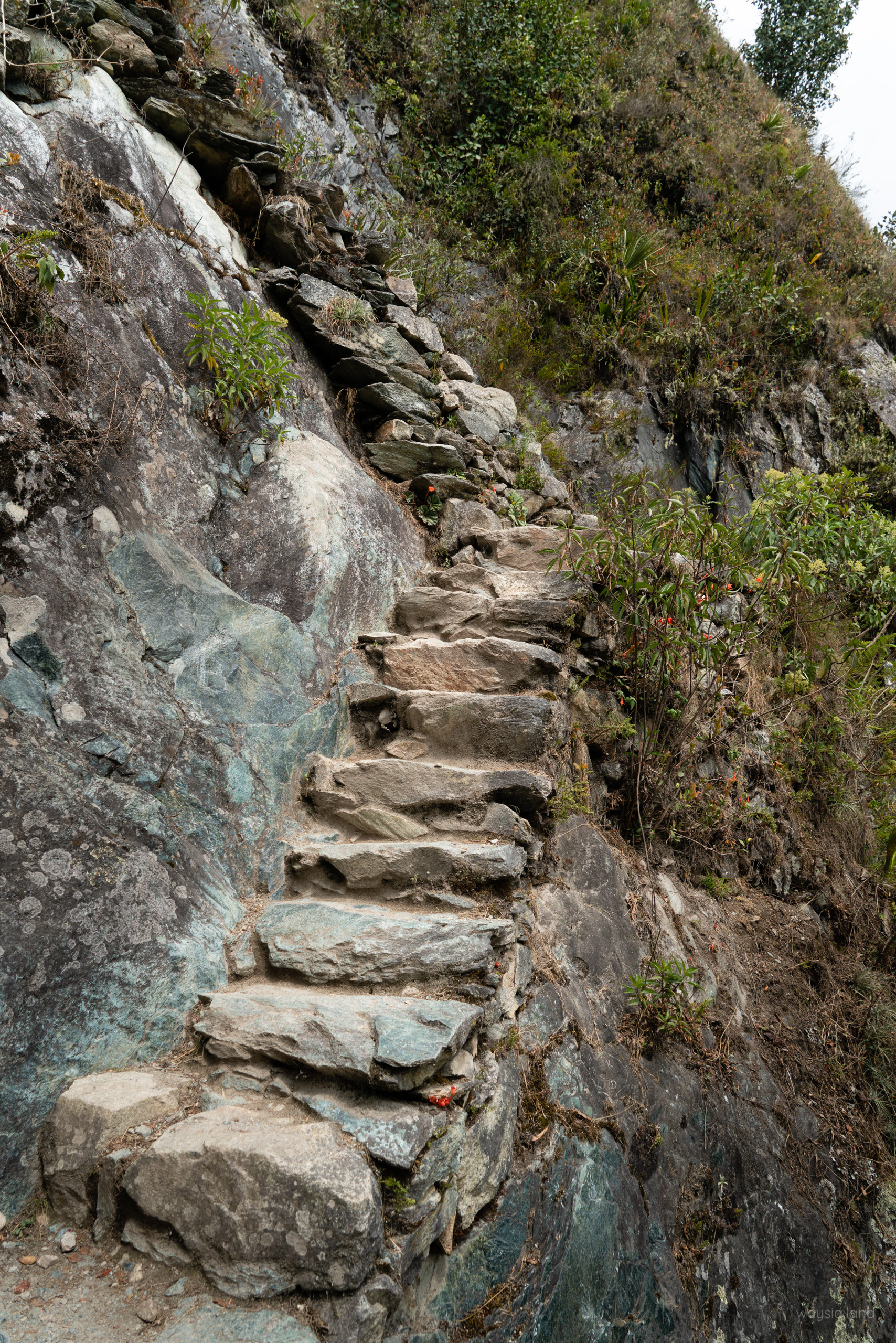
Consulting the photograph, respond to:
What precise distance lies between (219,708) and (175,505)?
1176 mm

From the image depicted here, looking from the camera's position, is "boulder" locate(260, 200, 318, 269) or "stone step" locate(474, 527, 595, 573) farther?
"boulder" locate(260, 200, 318, 269)

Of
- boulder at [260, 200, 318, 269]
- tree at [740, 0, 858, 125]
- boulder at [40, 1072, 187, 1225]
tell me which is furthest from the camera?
tree at [740, 0, 858, 125]

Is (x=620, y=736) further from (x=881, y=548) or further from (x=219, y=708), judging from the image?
(x=881, y=548)

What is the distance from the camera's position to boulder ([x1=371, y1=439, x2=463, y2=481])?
574 cm

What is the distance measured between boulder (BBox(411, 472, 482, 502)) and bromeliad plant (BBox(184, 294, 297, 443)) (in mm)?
1593

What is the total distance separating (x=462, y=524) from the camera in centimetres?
575

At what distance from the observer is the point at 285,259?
571 centimetres

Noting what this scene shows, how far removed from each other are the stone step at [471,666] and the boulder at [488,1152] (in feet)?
6.75

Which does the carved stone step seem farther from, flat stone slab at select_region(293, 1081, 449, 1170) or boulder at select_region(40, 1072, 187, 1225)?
boulder at select_region(40, 1072, 187, 1225)

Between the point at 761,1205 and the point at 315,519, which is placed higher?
the point at 315,519

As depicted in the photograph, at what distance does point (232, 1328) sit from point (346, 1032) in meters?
0.78

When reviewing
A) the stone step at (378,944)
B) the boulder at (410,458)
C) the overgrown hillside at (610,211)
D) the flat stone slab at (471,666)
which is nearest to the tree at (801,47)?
the overgrown hillside at (610,211)

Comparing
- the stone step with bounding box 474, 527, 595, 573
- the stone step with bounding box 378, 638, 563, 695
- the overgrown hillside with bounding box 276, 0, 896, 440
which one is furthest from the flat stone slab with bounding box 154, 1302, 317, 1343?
the overgrown hillside with bounding box 276, 0, 896, 440

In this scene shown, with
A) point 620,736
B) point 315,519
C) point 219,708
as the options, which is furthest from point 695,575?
point 219,708
